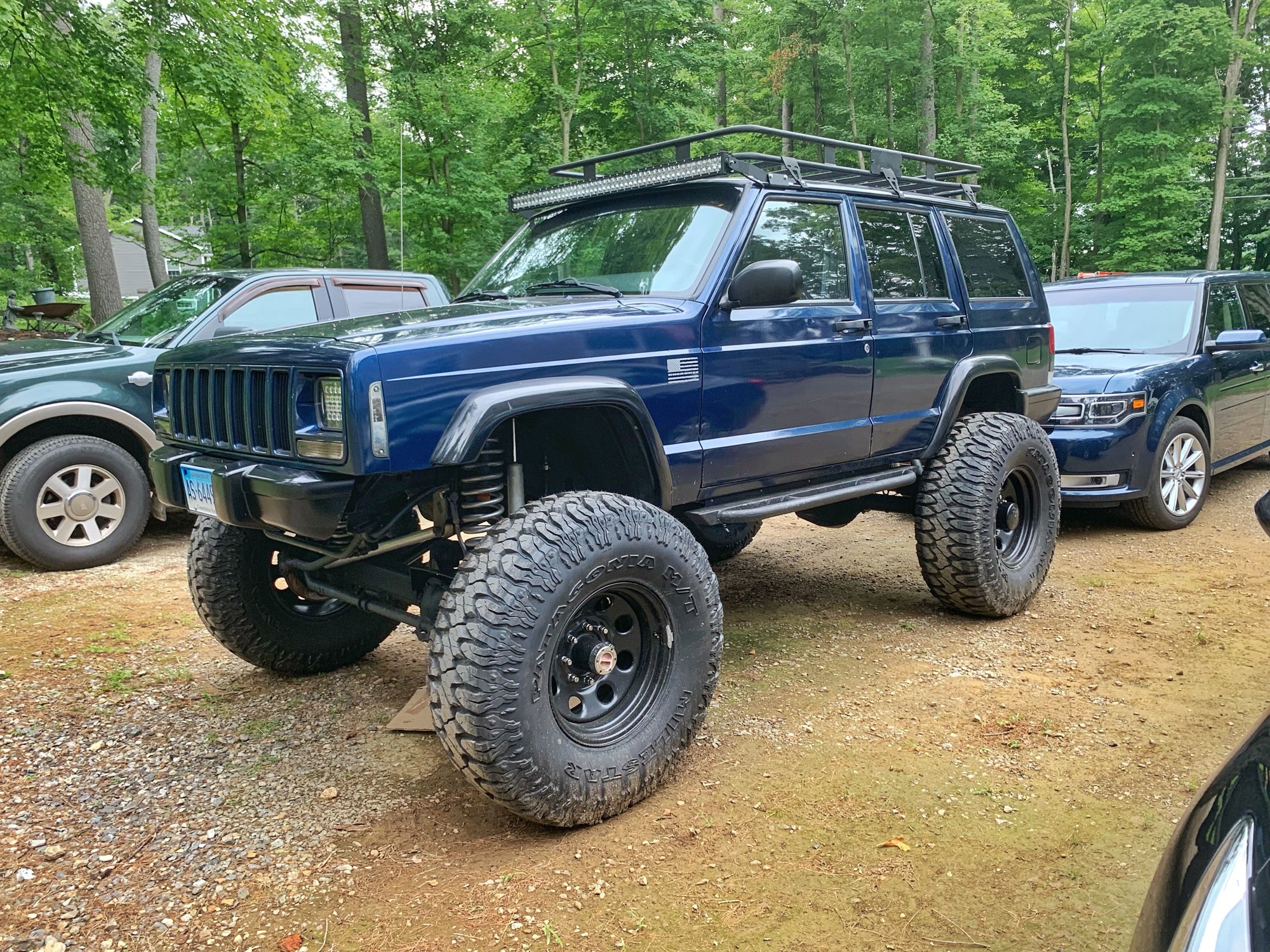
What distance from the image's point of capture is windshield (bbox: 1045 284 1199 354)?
23.7ft

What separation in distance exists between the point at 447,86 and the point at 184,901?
14.2 metres

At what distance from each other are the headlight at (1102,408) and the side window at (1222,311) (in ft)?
4.53

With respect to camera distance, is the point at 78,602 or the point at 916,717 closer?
the point at 916,717

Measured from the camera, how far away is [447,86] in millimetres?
14438

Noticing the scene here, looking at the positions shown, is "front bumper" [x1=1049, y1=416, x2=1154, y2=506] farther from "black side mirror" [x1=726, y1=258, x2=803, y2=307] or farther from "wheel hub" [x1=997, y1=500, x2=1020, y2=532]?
"black side mirror" [x1=726, y1=258, x2=803, y2=307]

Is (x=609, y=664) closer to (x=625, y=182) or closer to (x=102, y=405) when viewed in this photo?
(x=625, y=182)

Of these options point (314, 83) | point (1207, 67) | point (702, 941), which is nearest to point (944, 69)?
point (1207, 67)

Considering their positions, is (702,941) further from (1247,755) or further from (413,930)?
(1247,755)

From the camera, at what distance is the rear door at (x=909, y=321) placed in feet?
14.3

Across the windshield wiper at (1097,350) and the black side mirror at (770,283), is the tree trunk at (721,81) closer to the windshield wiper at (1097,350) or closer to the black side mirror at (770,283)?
the windshield wiper at (1097,350)

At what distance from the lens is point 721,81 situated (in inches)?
993

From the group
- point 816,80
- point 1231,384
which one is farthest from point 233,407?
point 816,80

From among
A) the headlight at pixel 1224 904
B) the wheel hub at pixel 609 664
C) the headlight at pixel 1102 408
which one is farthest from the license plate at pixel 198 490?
the headlight at pixel 1102 408

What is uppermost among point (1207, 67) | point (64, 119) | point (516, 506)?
point (1207, 67)
